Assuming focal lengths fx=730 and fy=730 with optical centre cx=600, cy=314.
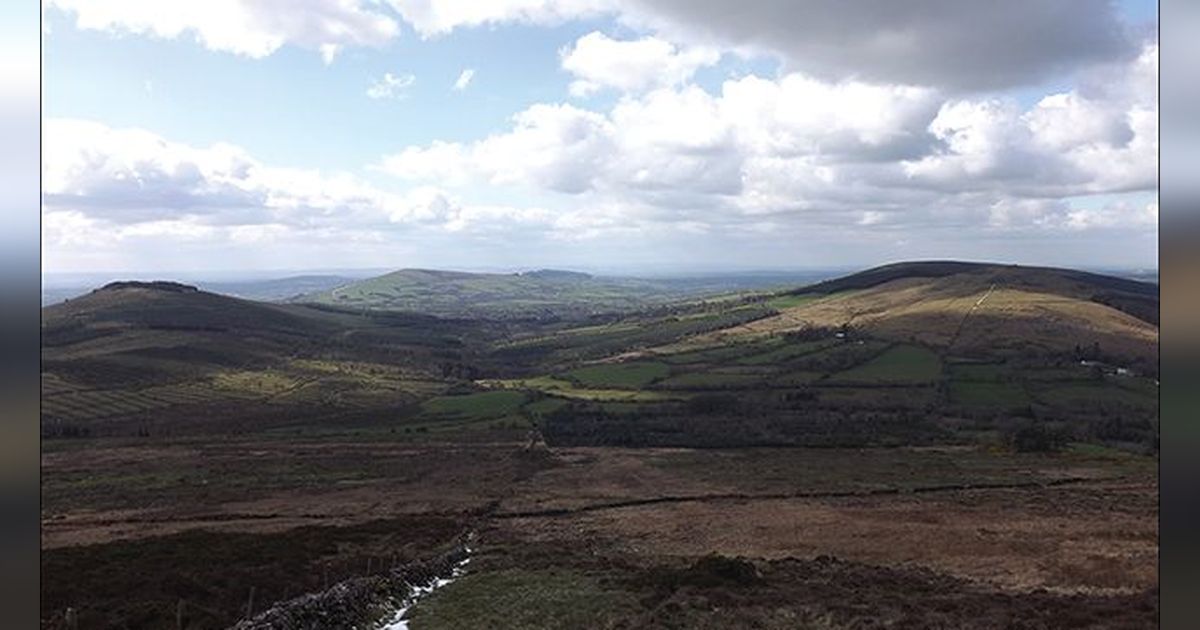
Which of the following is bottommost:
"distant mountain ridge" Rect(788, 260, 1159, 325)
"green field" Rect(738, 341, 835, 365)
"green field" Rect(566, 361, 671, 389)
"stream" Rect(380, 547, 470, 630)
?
"green field" Rect(566, 361, 671, 389)

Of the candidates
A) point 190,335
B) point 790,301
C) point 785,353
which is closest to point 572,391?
point 785,353

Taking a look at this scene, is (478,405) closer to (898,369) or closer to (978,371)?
(898,369)

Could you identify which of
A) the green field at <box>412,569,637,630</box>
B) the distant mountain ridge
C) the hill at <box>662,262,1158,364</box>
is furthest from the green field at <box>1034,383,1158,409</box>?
the green field at <box>412,569,637,630</box>

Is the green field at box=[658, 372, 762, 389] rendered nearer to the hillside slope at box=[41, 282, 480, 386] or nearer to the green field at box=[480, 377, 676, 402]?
the green field at box=[480, 377, 676, 402]

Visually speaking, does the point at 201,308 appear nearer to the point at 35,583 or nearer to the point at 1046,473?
the point at 1046,473

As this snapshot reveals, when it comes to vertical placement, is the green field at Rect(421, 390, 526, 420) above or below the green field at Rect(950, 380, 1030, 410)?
below

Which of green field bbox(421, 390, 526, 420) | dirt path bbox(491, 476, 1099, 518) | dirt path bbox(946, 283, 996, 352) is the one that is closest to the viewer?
dirt path bbox(491, 476, 1099, 518)
